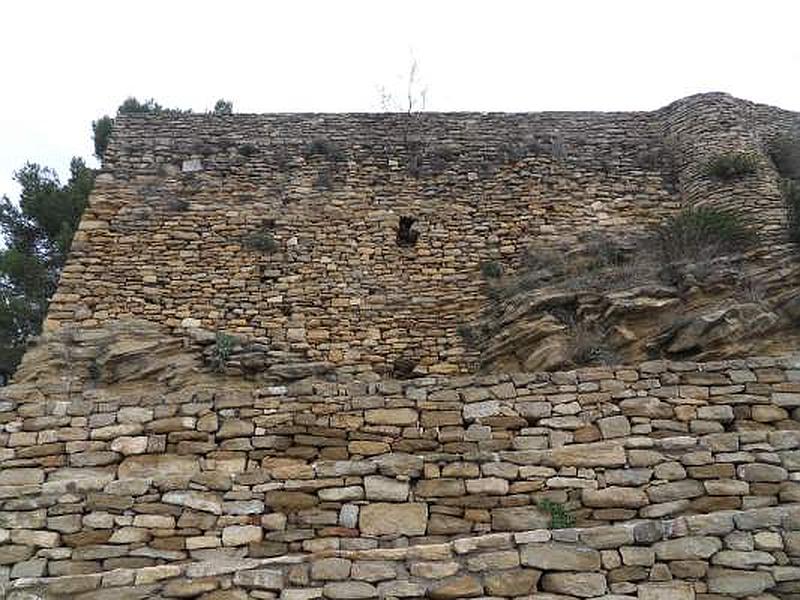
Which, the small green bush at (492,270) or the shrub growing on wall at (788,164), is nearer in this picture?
the shrub growing on wall at (788,164)

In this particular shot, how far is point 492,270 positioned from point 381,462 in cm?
512

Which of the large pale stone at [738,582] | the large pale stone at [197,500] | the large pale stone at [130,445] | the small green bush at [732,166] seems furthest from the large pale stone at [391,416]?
the small green bush at [732,166]

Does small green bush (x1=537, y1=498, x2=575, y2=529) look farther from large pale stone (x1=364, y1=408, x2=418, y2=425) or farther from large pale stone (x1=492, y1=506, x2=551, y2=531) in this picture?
large pale stone (x1=364, y1=408, x2=418, y2=425)

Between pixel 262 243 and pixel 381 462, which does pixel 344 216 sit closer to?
pixel 262 243

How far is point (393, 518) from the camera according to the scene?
6355 mm

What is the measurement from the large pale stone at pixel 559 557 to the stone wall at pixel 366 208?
4.35 meters

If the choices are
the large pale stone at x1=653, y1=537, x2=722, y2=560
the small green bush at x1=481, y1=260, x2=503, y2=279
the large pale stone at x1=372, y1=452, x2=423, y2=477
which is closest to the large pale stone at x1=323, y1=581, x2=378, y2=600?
the large pale stone at x1=372, y1=452, x2=423, y2=477

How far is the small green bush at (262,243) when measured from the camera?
38.2 feet

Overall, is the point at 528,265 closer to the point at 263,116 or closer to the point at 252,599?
the point at 263,116

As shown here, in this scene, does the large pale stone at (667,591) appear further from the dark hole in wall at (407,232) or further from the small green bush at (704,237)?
the dark hole in wall at (407,232)

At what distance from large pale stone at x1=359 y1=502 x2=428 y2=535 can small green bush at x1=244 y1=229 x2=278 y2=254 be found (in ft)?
19.3

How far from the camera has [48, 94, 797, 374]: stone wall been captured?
426 inches

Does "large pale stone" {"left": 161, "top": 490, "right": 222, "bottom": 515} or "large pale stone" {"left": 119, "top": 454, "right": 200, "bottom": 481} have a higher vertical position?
"large pale stone" {"left": 119, "top": 454, "right": 200, "bottom": 481}

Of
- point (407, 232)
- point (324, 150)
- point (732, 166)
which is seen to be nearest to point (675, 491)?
point (407, 232)
